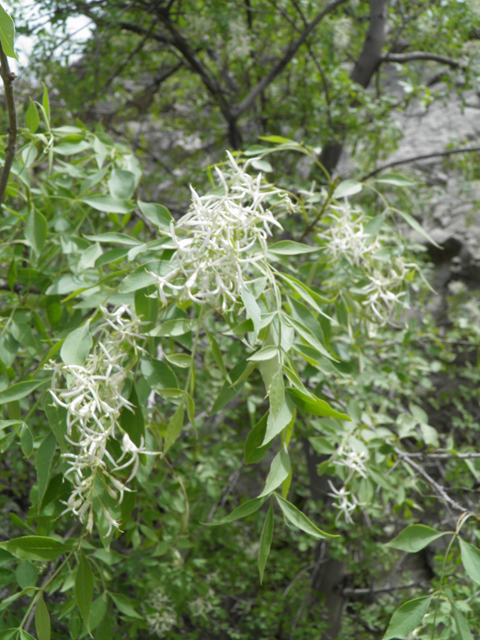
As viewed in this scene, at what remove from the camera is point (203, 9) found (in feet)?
6.22

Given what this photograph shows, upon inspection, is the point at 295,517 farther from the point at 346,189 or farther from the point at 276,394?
the point at 346,189

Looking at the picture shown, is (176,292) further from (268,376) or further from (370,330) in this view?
(370,330)

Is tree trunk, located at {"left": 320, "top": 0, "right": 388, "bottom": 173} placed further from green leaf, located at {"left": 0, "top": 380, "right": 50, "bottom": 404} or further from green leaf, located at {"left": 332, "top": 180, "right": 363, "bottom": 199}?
green leaf, located at {"left": 0, "top": 380, "right": 50, "bottom": 404}

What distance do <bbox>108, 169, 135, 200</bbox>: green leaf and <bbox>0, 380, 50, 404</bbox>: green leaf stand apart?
34 centimetres

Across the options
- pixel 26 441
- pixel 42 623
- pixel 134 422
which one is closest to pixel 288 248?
pixel 134 422

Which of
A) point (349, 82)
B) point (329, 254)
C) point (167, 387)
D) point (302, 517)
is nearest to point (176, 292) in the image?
point (167, 387)

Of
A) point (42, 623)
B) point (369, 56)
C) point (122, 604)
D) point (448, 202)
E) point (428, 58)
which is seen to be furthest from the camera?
point (448, 202)

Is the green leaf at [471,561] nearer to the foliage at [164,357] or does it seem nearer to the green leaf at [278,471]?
the foliage at [164,357]

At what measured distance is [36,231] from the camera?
0.71 m

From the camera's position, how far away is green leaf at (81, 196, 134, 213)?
73 centimetres

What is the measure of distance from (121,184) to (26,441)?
421mm

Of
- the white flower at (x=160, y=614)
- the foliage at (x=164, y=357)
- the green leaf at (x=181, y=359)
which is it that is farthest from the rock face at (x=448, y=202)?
the green leaf at (x=181, y=359)

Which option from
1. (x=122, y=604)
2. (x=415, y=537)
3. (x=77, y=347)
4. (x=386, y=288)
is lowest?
(x=122, y=604)

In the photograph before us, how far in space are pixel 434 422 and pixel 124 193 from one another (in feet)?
8.94
